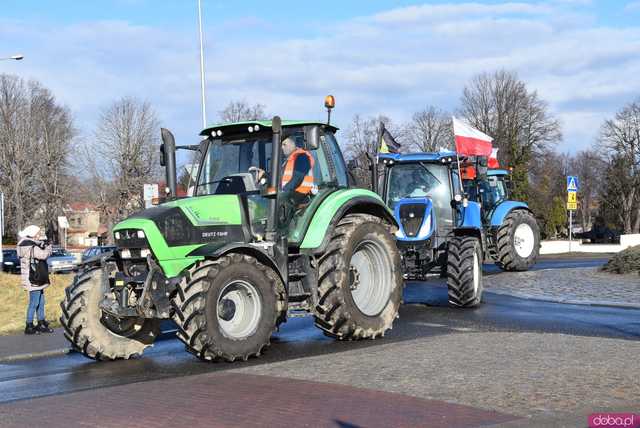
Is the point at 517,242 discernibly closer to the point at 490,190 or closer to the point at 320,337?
the point at 490,190

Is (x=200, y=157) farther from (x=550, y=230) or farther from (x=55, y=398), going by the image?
(x=550, y=230)

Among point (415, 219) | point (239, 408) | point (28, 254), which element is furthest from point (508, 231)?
point (239, 408)

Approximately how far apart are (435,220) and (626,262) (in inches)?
282

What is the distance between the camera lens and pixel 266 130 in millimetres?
10305

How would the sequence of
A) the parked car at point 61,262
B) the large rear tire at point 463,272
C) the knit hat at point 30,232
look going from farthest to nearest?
1. the parked car at point 61,262
2. the large rear tire at point 463,272
3. the knit hat at point 30,232

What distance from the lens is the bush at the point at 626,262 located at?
19.6 m

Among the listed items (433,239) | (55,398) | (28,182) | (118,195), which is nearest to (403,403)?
(55,398)

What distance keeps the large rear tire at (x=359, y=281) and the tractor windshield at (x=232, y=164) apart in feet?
4.39

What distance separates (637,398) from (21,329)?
1081cm

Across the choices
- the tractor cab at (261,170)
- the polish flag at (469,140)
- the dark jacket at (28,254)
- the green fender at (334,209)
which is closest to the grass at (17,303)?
the dark jacket at (28,254)

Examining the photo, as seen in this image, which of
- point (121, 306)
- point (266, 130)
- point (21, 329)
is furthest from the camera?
point (21, 329)

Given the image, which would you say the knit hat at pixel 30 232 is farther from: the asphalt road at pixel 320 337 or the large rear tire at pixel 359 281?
the large rear tire at pixel 359 281

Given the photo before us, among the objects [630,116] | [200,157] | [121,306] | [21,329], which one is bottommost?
[21,329]

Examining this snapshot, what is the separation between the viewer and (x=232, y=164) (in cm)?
1038
